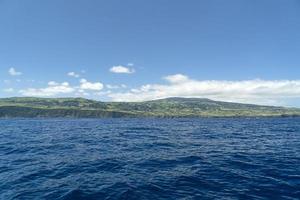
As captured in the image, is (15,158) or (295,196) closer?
(295,196)

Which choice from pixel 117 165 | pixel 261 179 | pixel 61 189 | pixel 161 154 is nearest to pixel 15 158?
pixel 117 165

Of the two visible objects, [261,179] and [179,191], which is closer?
[179,191]

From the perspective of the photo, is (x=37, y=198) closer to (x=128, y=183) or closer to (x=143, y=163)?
(x=128, y=183)

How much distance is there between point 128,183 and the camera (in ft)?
60.6

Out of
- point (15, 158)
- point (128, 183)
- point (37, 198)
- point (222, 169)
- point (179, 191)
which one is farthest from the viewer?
point (15, 158)

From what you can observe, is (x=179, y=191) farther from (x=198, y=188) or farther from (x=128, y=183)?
(x=128, y=183)

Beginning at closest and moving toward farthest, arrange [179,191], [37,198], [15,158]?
[37,198] < [179,191] < [15,158]

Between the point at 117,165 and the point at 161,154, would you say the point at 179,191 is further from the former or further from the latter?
the point at 161,154

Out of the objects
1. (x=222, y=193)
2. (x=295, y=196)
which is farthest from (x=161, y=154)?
(x=295, y=196)

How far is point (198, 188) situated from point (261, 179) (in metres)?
5.55

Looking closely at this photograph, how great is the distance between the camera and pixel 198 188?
17422 millimetres

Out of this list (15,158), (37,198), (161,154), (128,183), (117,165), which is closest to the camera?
(37,198)

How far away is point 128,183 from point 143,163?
23.4 feet

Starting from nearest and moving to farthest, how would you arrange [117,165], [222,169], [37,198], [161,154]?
1. [37,198]
2. [222,169]
3. [117,165]
4. [161,154]
